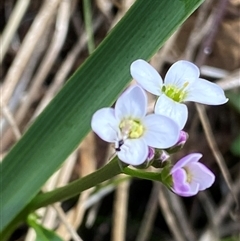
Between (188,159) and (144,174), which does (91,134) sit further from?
(188,159)

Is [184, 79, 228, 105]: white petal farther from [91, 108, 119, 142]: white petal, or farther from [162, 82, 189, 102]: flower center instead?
[91, 108, 119, 142]: white petal

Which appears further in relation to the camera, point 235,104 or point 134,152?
point 235,104

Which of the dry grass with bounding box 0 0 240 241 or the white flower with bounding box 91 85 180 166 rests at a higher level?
the white flower with bounding box 91 85 180 166

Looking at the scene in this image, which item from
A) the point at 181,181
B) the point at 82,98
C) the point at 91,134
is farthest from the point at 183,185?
the point at 91,134

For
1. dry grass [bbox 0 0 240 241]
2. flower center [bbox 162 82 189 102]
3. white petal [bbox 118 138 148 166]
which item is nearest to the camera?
white petal [bbox 118 138 148 166]

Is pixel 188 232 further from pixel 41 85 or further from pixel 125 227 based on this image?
pixel 41 85

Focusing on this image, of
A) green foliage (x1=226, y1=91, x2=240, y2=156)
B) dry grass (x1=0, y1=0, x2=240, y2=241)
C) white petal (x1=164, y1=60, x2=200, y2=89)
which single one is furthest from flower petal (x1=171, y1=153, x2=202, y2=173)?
green foliage (x1=226, y1=91, x2=240, y2=156)

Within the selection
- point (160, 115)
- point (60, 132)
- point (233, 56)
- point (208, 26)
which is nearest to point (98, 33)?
point (208, 26)
